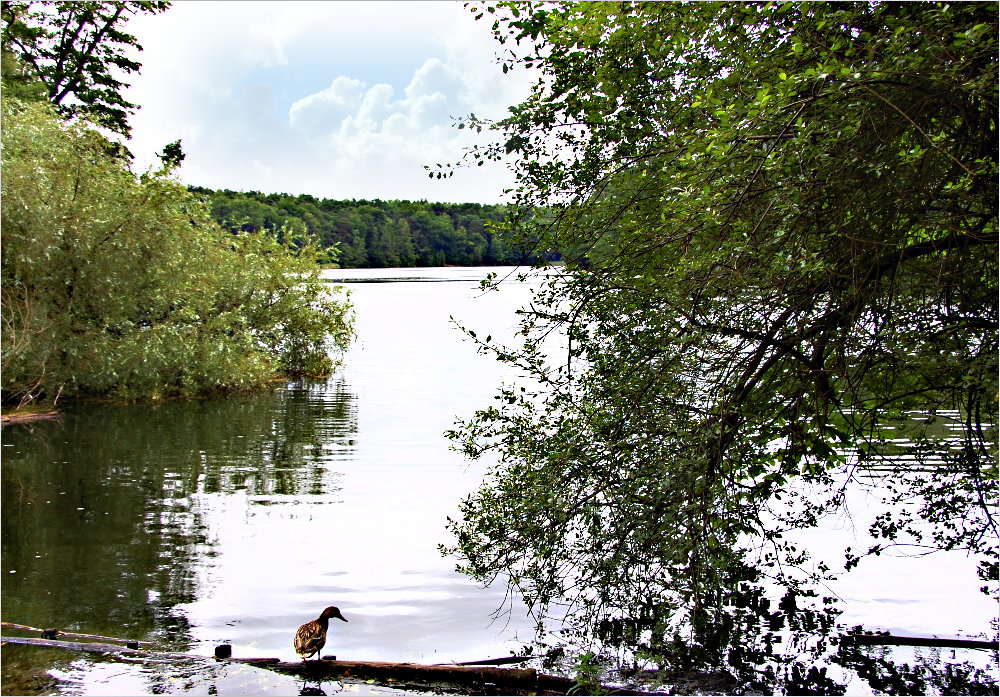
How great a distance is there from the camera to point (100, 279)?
2380 cm

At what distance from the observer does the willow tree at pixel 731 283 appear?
5.93 meters

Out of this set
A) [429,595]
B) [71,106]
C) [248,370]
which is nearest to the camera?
[429,595]

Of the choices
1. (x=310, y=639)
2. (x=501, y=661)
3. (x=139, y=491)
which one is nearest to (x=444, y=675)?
(x=501, y=661)

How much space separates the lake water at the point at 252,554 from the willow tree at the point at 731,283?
4.43ft

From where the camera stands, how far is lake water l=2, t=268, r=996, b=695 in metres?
9.18

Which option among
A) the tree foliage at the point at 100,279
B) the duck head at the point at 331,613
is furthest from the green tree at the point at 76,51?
the duck head at the point at 331,613

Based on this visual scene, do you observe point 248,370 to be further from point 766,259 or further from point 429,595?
point 766,259

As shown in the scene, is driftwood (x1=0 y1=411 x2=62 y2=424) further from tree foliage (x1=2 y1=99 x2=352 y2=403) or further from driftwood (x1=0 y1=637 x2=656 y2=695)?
driftwood (x1=0 y1=637 x2=656 y2=695)

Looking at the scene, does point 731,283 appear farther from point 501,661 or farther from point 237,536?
point 237,536

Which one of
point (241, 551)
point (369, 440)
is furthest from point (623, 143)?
point (369, 440)

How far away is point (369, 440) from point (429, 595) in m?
10.7

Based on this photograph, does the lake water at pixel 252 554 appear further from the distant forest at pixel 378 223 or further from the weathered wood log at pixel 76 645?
the distant forest at pixel 378 223

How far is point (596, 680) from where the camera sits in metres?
7.32

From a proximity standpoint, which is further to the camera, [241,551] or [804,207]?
[241,551]
